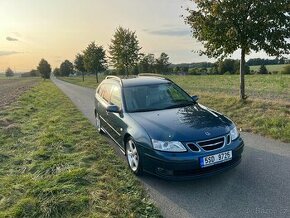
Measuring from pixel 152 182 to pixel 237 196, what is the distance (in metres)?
1.34

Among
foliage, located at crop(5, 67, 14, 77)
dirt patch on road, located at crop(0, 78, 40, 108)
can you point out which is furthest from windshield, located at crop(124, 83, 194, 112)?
foliage, located at crop(5, 67, 14, 77)

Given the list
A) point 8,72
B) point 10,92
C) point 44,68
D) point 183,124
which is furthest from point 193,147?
point 8,72

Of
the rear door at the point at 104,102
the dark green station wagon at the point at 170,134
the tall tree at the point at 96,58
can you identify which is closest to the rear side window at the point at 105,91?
the rear door at the point at 104,102

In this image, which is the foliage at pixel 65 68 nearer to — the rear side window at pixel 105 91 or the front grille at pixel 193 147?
the rear side window at pixel 105 91

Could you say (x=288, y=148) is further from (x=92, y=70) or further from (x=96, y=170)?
(x=92, y=70)

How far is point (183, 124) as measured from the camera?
15.6ft

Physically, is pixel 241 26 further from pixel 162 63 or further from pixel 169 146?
pixel 162 63

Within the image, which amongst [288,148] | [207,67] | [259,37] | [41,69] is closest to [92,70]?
[259,37]

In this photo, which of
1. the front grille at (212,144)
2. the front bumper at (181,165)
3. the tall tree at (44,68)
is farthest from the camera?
the tall tree at (44,68)

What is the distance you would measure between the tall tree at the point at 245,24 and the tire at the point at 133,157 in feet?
22.1

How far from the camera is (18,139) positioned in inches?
313

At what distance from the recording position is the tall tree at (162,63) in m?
83.7

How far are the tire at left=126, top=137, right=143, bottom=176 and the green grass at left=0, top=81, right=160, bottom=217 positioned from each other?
0.42 ft

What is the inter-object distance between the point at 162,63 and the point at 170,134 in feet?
266
